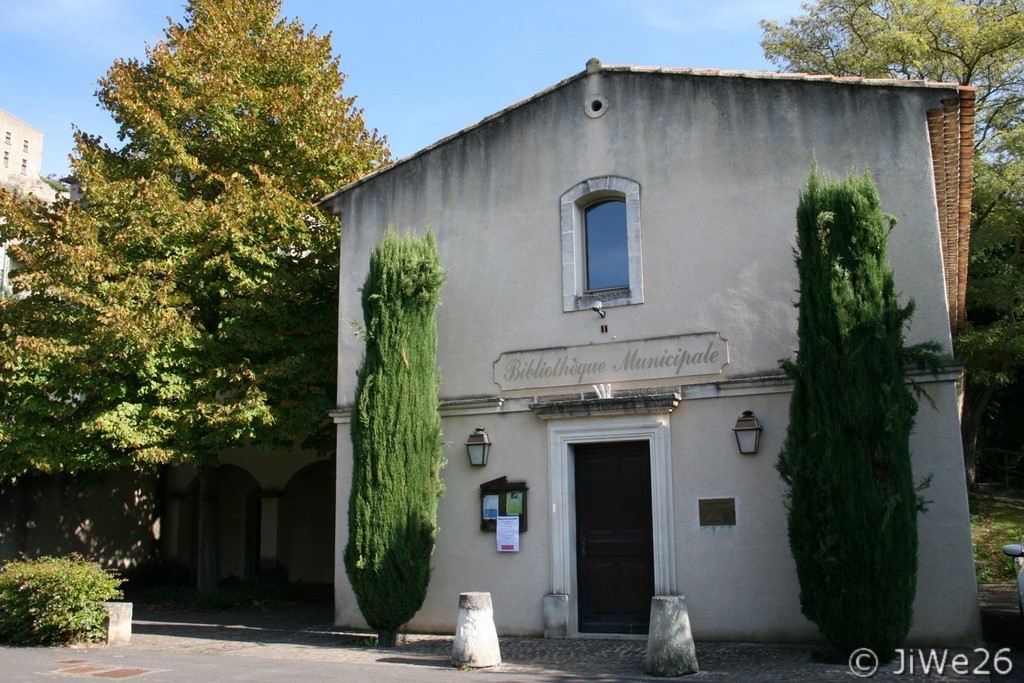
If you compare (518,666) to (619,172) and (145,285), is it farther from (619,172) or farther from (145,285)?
(145,285)

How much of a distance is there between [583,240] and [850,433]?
4.60m

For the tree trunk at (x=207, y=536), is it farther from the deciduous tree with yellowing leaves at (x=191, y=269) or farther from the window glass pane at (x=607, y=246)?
the window glass pane at (x=607, y=246)

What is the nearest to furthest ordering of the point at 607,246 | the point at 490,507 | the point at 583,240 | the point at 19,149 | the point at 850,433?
Result: the point at 850,433, the point at 490,507, the point at 607,246, the point at 583,240, the point at 19,149

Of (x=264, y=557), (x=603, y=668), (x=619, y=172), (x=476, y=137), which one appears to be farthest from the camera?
(x=264, y=557)

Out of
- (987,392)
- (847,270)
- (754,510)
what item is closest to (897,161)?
(847,270)

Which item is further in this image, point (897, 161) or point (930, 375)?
point (897, 161)

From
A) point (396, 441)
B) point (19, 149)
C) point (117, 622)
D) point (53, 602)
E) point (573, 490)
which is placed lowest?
point (117, 622)

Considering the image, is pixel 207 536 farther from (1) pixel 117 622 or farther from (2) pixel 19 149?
(2) pixel 19 149

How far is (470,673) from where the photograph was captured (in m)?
8.86

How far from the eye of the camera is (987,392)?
79.5 feet

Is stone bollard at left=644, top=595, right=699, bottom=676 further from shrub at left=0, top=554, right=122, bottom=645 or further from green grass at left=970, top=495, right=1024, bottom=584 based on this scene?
green grass at left=970, top=495, right=1024, bottom=584

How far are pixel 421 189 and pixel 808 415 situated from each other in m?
6.65

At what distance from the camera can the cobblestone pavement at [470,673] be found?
837 cm

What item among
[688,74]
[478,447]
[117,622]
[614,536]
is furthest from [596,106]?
[117,622]
